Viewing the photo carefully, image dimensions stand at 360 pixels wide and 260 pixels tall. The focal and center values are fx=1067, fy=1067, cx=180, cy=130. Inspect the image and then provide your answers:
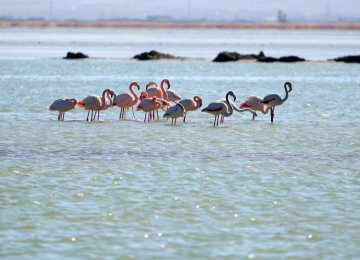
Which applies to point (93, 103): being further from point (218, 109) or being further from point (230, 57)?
point (230, 57)

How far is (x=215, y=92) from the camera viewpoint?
93.3 feet

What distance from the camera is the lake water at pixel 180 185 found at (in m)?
10.1

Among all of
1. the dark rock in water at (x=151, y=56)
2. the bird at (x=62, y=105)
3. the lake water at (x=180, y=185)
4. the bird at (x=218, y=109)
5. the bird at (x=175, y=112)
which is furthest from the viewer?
the dark rock in water at (x=151, y=56)

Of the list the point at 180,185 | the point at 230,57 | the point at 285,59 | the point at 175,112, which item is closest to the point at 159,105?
the point at 175,112

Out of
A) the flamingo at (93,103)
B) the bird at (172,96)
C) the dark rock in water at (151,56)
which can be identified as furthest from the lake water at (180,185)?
the dark rock in water at (151,56)

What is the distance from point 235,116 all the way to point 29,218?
1164 cm

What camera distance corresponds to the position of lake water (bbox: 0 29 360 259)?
33.0 feet

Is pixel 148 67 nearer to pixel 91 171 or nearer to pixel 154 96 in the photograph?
pixel 154 96

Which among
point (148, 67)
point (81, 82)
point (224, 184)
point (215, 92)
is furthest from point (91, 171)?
point (148, 67)

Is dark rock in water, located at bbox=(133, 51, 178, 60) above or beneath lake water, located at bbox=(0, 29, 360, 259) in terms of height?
beneath

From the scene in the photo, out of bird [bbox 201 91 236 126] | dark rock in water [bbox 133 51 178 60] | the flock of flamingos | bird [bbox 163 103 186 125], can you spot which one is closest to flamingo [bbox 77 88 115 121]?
the flock of flamingos

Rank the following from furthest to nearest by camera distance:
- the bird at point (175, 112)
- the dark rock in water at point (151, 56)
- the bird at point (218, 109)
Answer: the dark rock in water at point (151, 56), the bird at point (218, 109), the bird at point (175, 112)

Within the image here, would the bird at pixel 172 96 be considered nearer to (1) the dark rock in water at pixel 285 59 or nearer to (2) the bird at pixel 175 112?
(2) the bird at pixel 175 112

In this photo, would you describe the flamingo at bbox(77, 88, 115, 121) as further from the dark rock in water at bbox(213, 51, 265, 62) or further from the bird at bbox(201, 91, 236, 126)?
the dark rock in water at bbox(213, 51, 265, 62)
